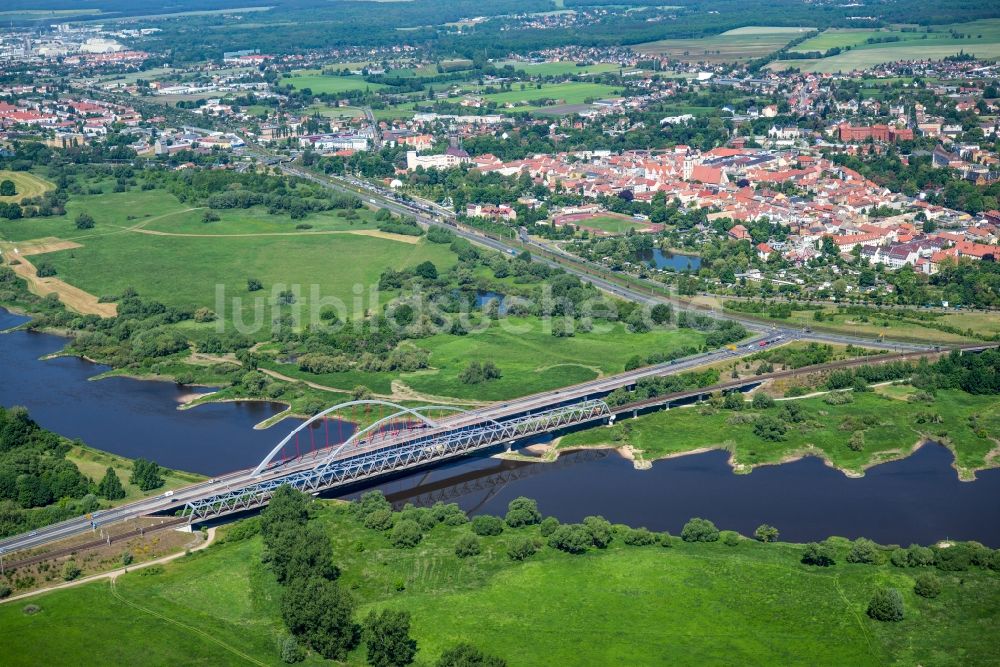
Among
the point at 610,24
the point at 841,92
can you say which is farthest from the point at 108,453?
the point at 610,24

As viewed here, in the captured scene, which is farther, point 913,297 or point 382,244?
point 382,244

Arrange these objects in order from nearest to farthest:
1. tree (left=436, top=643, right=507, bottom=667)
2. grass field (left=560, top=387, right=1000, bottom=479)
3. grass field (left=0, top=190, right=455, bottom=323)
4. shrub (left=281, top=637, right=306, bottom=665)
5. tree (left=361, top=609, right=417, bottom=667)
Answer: tree (left=436, top=643, right=507, bottom=667) → tree (left=361, top=609, right=417, bottom=667) → shrub (left=281, top=637, right=306, bottom=665) → grass field (left=560, top=387, right=1000, bottom=479) → grass field (left=0, top=190, right=455, bottom=323)

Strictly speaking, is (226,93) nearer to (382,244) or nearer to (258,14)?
(382,244)

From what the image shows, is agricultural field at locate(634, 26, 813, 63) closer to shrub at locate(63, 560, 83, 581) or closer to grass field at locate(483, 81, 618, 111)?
grass field at locate(483, 81, 618, 111)

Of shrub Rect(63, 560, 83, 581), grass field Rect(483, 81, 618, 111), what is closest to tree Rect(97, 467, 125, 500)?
shrub Rect(63, 560, 83, 581)

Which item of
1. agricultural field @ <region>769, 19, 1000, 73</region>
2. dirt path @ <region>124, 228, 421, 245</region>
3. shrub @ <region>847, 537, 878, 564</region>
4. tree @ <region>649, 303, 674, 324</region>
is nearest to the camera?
shrub @ <region>847, 537, 878, 564</region>

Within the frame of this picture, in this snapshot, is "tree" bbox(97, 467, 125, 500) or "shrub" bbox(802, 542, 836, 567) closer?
"shrub" bbox(802, 542, 836, 567)

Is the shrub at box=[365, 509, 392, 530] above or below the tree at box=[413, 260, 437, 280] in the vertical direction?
below
